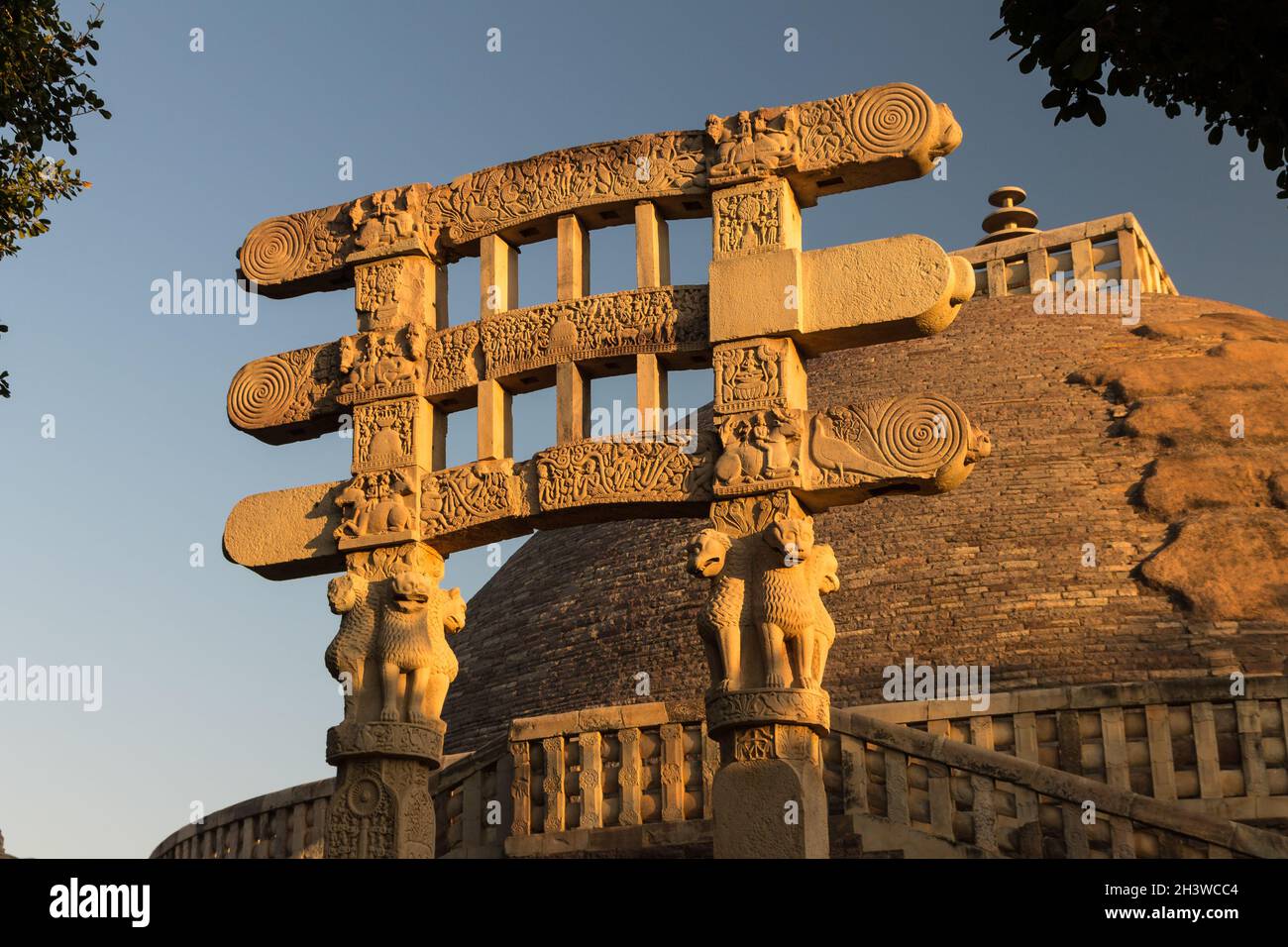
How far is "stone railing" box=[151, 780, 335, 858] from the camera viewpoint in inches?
579

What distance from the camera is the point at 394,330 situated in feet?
40.3

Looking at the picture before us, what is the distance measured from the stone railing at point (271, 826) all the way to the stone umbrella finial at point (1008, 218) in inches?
789

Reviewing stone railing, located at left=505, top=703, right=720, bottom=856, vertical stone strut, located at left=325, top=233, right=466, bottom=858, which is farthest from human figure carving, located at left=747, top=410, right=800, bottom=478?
stone railing, located at left=505, top=703, right=720, bottom=856

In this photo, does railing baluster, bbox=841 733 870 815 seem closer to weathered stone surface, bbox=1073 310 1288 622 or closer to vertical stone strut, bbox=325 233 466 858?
vertical stone strut, bbox=325 233 466 858

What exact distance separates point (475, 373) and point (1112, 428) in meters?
17.1

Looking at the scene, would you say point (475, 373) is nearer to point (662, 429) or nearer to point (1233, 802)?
point (662, 429)

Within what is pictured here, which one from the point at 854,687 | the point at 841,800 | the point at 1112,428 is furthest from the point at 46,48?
the point at 1112,428

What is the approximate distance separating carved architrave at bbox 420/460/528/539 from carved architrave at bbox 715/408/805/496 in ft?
4.80

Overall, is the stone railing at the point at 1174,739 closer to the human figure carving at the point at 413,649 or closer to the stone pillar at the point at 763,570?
the stone pillar at the point at 763,570

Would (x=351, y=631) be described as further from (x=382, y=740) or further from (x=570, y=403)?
(x=570, y=403)

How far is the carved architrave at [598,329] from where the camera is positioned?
11.3m

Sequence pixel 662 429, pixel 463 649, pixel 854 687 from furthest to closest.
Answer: pixel 463 649 → pixel 854 687 → pixel 662 429

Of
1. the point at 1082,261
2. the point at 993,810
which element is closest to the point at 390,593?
the point at 993,810
